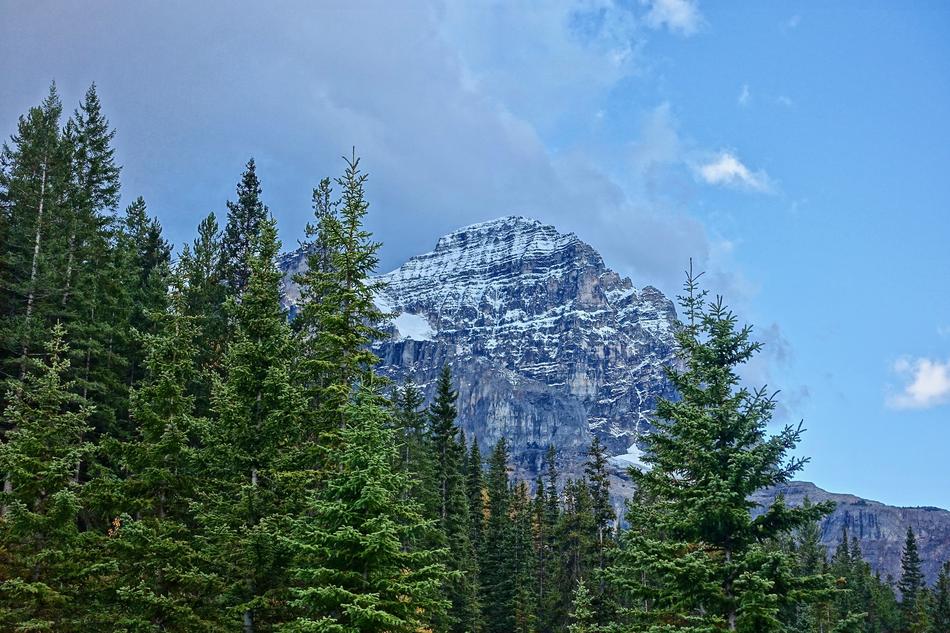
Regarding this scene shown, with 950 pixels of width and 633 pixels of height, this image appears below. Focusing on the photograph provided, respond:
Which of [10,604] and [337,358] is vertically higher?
[337,358]

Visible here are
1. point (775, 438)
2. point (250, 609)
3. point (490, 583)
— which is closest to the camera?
point (775, 438)

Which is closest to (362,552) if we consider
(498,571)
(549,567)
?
(498,571)

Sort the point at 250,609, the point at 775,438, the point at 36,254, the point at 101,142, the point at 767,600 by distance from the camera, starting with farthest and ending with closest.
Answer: the point at 101,142 → the point at 36,254 → the point at 250,609 → the point at 775,438 → the point at 767,600

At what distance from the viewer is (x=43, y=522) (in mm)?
19969

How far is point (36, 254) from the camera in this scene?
118 feet

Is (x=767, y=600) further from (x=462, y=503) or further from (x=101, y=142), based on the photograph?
(x=101, y=142)

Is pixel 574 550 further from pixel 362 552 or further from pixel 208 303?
pixel 362 552

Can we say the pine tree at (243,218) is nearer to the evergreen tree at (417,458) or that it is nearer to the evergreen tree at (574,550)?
the evergreen tree at (417,458)

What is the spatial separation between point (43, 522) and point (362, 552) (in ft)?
36.9

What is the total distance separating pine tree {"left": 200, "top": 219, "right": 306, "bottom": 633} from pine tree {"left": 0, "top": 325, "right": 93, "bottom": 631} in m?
4.05

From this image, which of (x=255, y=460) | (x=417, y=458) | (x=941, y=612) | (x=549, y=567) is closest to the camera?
(x=255, y=460)

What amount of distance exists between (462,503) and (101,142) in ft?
126

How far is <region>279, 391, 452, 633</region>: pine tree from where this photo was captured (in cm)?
1521

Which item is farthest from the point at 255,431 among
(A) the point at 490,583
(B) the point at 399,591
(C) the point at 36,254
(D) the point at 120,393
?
(A) the point at 490,583
